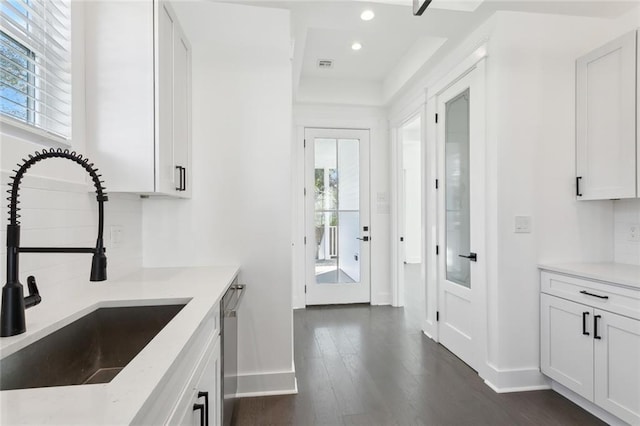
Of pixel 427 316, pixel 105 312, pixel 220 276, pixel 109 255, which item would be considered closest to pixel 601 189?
pixel 427 316

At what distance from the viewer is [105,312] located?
4.42 ft

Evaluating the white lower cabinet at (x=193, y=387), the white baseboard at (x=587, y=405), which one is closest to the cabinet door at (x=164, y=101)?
the white lower cabinet at (x=193, y=387)

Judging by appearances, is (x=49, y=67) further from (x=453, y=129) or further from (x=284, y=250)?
(x=453, y=129)

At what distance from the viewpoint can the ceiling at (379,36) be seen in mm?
2238

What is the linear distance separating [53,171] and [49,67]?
0.47 metres

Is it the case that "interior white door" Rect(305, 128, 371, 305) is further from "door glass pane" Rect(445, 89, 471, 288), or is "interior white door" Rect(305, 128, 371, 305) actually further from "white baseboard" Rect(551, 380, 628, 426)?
"white baseboard" Rect(551, 380, 628, 426)

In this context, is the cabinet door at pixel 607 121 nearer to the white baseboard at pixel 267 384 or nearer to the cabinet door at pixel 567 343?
the cabinet door at pixel 567 343

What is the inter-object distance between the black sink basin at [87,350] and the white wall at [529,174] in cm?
221

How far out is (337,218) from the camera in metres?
4.31

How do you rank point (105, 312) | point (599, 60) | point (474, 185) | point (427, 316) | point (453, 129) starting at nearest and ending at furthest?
point (105, 312)
point (599, 60)
point (474, 185)
point (453, 129)
point (427, 316)

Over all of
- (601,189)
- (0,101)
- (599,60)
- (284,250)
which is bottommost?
(284,250)

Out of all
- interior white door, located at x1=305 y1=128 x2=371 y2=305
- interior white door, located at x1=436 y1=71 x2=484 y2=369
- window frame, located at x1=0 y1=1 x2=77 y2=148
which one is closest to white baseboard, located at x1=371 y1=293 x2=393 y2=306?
interior white door, located at x1=305 y1=128 x2=371 y2=305

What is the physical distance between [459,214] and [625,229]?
114 centimetres

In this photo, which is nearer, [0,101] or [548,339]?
[0,101]
